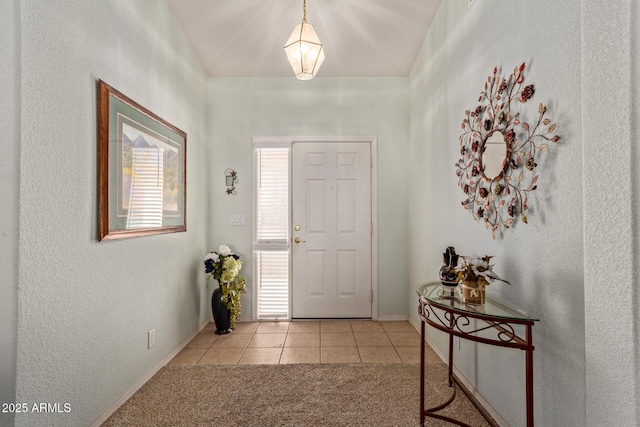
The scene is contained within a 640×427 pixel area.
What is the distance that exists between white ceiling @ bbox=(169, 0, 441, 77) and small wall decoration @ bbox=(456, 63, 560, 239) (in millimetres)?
1233

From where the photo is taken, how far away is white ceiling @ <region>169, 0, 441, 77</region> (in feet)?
8.17

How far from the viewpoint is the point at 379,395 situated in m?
2.01

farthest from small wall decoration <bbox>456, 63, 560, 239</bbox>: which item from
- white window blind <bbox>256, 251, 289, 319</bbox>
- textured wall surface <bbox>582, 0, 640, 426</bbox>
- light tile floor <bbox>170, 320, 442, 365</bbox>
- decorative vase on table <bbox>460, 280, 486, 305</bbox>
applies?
white window blind <bbox>256, 251, 289, 319</bbox>

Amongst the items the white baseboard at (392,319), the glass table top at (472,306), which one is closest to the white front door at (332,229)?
the white baseboard at (392,319)

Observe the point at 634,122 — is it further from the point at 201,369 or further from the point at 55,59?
the point at 201,369

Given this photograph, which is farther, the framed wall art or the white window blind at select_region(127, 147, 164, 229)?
the white window blind at select_region(127, 147, 164, 229)

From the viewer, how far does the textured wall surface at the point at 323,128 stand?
138 inches

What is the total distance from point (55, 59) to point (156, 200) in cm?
107

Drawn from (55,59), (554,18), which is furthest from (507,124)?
(55,59)

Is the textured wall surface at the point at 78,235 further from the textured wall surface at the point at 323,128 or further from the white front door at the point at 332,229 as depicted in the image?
the white front door at the point at 332,229

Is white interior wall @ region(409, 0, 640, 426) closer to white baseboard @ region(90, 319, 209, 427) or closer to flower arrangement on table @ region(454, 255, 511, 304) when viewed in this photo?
flower arrangement on table @ region(454, 255, 511, 304)

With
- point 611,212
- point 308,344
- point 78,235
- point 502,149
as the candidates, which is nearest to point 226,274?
point 308,344

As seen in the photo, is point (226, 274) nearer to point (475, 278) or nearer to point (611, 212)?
point (475, 278)

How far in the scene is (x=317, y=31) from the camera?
2.79 metres
